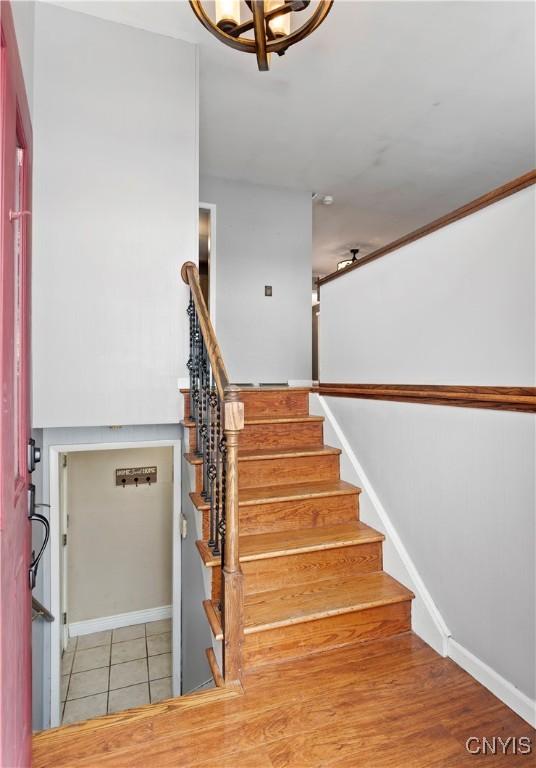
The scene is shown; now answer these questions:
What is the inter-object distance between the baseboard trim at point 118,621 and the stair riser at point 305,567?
2.83 meters

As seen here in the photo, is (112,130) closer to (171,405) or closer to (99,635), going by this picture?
(171,405)

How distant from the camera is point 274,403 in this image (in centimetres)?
309

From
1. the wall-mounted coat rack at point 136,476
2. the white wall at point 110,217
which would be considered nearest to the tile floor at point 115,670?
the wall-mounted coat rack at point 136,476

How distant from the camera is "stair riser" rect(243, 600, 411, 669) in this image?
1.79 meters

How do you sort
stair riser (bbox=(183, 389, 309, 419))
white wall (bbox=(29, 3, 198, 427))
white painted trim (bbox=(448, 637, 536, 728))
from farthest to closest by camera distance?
stair riser (bbox=(183, 389, 309, 419)) → white wall (bbox=(29, 3, 198, 427)) → white painted trim (bbox=(448, 637, 536, 728))

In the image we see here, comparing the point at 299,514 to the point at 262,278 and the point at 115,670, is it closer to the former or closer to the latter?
the point at 115,670

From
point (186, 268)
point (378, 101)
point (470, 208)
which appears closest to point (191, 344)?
point (186, 268)

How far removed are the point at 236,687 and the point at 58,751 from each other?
2.06ft

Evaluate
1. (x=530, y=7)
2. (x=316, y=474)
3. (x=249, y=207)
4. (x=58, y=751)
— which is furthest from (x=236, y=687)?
(x=249, y=207)

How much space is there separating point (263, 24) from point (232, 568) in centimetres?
207

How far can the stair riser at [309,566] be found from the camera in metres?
2.01

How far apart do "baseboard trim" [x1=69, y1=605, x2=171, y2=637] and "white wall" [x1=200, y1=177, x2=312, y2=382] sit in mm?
2498

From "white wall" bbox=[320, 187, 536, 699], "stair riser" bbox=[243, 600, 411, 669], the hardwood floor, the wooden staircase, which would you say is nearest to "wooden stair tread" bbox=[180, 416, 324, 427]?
the wooden staircase

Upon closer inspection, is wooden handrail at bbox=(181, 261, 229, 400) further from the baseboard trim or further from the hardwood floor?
the baseboard trim
